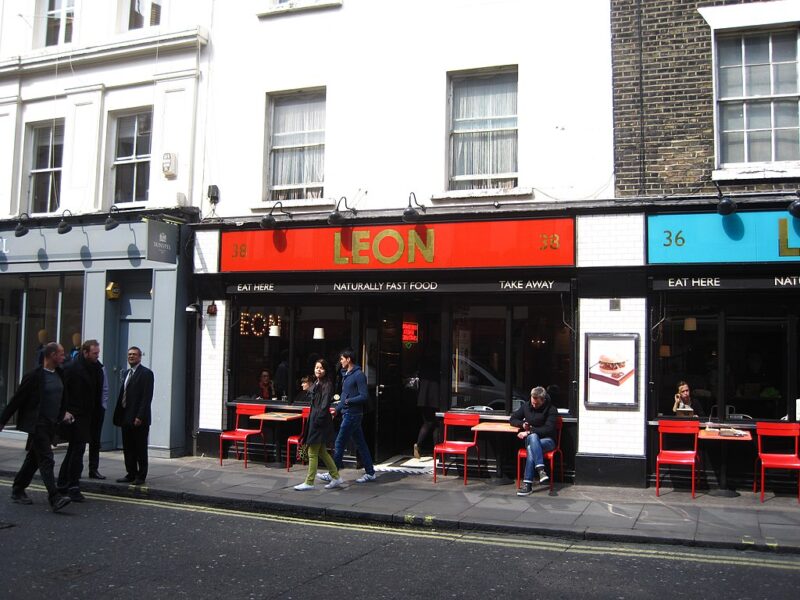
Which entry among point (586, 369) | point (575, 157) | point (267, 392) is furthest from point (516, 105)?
point (267, 392)

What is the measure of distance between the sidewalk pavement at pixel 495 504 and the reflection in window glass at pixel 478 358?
3.77 ft

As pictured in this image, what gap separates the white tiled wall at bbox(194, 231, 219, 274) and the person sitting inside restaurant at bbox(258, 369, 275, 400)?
1896 millimetres

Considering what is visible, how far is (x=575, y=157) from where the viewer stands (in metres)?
10.4

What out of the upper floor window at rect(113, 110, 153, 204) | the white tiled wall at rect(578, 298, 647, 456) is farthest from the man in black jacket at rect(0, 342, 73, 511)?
the white tiled wall at rect(578, 298, 647, 456)

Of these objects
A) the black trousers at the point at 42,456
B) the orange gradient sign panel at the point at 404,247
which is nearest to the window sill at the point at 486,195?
the orange gradient sign panel at the point at 404,247

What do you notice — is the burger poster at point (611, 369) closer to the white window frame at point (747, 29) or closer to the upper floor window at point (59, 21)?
the white window frame at point (747, 29)

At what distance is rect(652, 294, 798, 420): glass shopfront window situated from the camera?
9.52m

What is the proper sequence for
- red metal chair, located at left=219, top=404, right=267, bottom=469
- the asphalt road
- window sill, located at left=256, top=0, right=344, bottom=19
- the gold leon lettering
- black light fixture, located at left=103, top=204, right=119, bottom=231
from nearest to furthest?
the asphalt road < the gold leon lettering < red metal chair, located at left=219, top=404, right=267, bottom=469 < window sill, located at left=256, top=0, right=344, bottom=19 < black light fixture, located at left=103, top=204, right=119, bottom=231

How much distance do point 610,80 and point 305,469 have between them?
23.9ft

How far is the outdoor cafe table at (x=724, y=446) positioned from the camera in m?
9.07

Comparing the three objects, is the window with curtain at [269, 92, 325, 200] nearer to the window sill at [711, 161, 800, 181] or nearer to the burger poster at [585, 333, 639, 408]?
the burger poster at [585, 333, 639, 408]

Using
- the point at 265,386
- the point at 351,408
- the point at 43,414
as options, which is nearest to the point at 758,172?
the point at 351,408

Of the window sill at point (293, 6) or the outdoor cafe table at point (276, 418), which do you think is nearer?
the outdoor cafe table at point (276, 418)

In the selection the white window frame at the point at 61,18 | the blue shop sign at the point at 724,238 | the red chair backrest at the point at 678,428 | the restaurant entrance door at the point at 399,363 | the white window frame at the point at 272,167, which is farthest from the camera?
the white window frame at the point at 61,18
